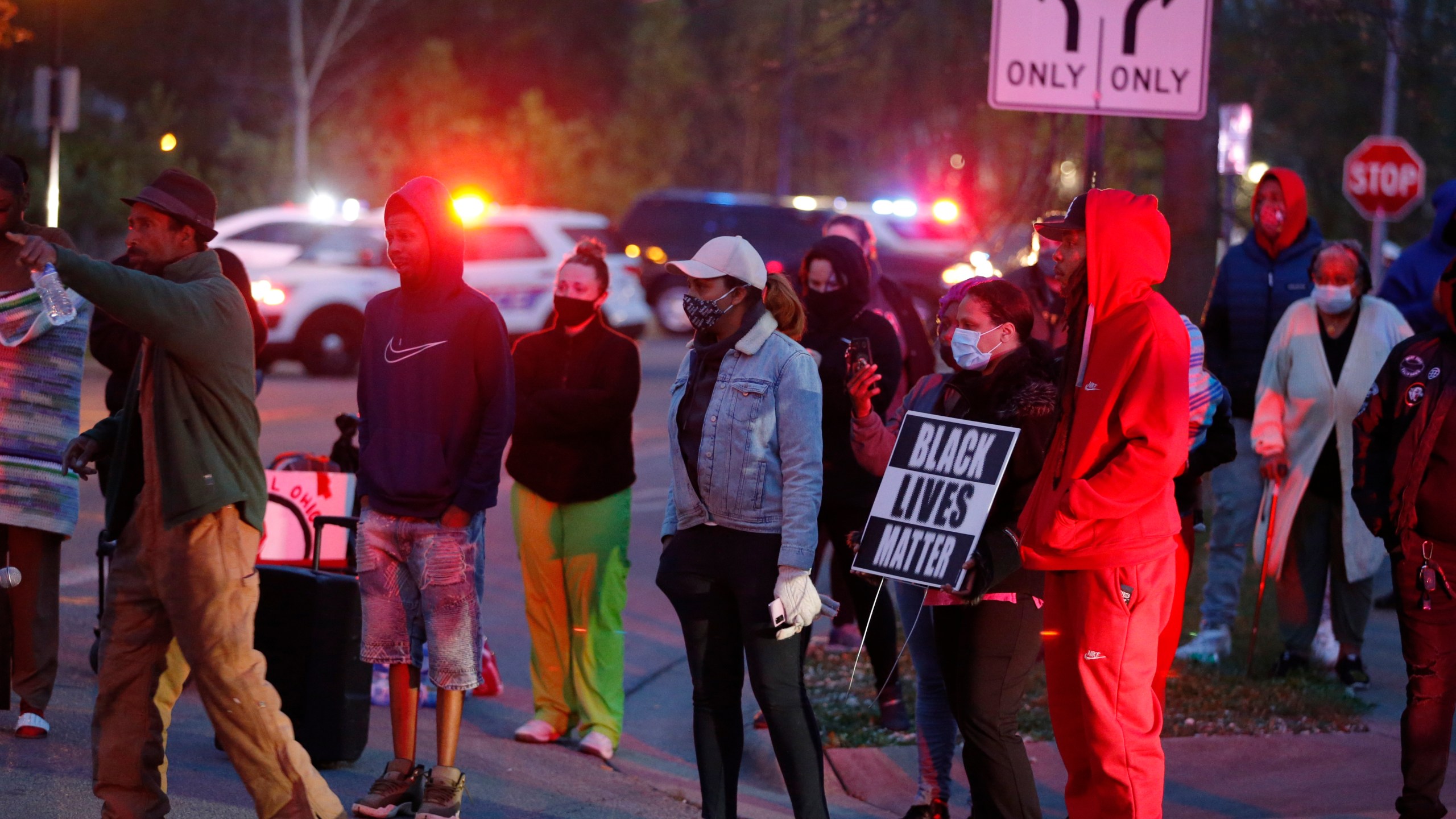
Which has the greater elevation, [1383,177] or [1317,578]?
[1383,177]

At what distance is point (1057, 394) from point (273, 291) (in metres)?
15.6

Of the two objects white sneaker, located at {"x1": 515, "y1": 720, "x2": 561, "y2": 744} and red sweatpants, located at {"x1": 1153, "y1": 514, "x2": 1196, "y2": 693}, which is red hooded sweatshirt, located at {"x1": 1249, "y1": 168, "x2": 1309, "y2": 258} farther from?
white sneaker, located at {"x1": 515, "y1": 720, "x2": 561, "y2": 744}

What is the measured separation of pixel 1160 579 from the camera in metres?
4.71

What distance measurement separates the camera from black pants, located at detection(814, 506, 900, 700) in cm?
669

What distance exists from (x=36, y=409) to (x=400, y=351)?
1449mm

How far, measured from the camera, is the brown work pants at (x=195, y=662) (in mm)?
4625

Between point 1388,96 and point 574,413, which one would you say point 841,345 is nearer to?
point 574,413

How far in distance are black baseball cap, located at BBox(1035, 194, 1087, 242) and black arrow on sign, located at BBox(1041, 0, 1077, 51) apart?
1864 millimetres

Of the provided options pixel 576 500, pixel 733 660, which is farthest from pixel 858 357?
pixel 576 500

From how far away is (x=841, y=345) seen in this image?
6.64m

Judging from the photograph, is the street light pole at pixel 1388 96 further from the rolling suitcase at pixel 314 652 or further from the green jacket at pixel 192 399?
the green jacket at pixel 192 399

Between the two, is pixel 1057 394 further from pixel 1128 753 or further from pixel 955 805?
pixel 955 805

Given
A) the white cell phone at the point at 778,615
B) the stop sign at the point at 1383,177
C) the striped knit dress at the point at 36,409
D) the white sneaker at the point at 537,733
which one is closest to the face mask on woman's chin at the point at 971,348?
the white cell phone at the point at 778,615

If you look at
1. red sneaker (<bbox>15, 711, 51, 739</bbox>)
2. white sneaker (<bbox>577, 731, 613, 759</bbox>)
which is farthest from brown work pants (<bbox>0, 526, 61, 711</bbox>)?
white sneaker (<bbox>577, 731, 613, 759</bbox>)
